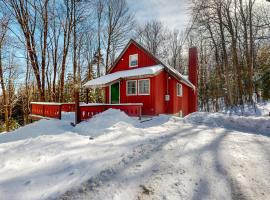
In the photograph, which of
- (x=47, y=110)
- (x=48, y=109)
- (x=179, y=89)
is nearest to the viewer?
(x=48, y=109)

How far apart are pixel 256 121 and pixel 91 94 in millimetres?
20801

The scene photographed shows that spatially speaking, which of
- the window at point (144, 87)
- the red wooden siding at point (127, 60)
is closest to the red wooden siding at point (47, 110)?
the window at point (144, 87)

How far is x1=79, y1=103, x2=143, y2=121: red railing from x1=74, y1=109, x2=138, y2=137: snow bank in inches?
25.2

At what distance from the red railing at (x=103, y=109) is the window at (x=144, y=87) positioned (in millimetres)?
2079

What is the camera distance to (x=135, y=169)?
12.6 feet

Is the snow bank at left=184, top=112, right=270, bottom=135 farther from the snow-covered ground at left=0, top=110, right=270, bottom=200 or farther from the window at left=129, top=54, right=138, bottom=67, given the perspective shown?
the window at left=129, top=54, right=138, bottom=67

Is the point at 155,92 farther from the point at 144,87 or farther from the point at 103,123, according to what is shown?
the point at 103,123

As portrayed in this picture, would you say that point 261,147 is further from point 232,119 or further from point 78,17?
point 78,17

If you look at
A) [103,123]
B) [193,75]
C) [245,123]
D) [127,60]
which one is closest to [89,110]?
[103,123]

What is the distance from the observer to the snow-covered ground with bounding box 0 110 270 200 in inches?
120

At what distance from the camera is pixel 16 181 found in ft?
11.2

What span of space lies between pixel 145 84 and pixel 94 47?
18240 mm

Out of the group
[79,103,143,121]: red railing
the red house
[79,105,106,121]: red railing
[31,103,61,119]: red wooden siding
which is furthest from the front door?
[31,103,61,119]: red wooden siding

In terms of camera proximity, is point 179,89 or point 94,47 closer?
point 179,89
